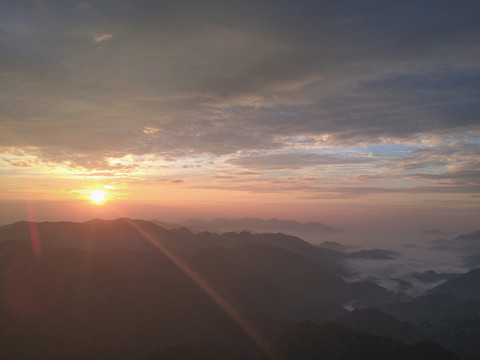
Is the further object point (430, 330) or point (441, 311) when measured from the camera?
point (441, 311)

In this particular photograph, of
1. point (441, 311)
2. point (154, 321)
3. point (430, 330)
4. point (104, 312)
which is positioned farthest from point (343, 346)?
point (441, 311)

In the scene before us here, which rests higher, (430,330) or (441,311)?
(430,330)

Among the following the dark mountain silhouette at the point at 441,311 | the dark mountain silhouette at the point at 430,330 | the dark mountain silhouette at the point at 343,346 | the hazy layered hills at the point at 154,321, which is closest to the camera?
A: the dark mountain silhouette at the point at 343,346

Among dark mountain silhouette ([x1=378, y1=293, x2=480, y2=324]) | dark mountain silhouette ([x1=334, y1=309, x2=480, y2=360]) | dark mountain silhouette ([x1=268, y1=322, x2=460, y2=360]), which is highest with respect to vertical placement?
dark mountain silhouette ([x1=268, y1=322, x2=460, y2=360])

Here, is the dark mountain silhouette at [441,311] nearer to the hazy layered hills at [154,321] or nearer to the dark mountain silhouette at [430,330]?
the hazy layered hills at [154,321]

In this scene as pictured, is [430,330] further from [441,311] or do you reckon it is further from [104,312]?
[104,312]

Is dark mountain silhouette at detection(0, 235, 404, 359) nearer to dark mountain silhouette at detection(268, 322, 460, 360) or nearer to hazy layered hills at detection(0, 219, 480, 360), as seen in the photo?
hazy layered hills at detection(0, 219, 480, 360)

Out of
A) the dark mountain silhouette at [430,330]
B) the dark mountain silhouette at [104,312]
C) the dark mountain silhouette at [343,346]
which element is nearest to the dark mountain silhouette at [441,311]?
the dark mountain silhouette at [430,330]

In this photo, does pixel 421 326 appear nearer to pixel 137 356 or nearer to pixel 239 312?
pixel 239 312

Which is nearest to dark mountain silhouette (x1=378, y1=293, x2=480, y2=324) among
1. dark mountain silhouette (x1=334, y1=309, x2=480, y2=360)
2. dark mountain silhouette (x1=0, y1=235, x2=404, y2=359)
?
dark mountain silhouette (x1=334, y1=309, x2=480, y2=360)
